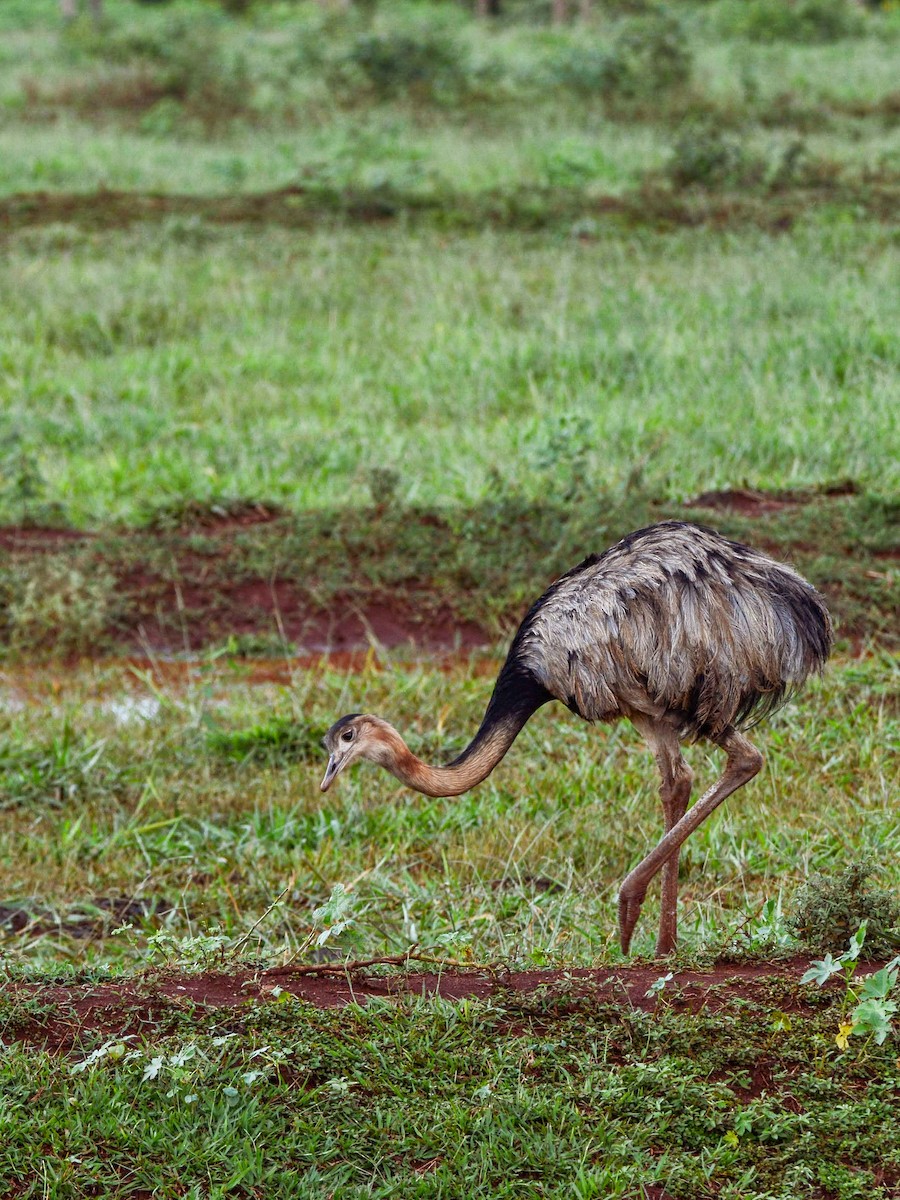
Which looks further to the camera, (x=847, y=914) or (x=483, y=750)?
(x=483, y=750)

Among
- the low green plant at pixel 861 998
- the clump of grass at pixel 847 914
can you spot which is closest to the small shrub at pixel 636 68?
the clump of grass at pixel 847 914

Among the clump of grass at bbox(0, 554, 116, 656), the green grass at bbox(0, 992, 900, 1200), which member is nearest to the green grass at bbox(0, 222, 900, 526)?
the clump of grass at bbox(0, 554, 116, 656)

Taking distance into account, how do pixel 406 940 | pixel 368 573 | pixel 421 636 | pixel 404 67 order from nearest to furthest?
1. pixel 406 940
2. pixel 421 636
3. pixel 368 573
4. pixel 404 67

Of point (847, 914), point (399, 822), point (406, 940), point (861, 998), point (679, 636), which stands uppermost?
point (679, 636)

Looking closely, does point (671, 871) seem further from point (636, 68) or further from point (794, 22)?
point (794, 22)

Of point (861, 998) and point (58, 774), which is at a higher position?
point (861, 998)

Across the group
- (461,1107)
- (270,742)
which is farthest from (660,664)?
(270,742)

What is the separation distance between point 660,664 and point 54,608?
401cm

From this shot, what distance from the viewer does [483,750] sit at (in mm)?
4359

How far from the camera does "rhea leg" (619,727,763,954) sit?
431cm

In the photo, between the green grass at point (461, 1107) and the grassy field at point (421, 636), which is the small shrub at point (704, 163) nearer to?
the grassy field at point (421, 636)

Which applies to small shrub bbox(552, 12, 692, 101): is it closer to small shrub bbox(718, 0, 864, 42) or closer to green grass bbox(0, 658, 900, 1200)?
small shrub bbox(718, 0, 864, 42)

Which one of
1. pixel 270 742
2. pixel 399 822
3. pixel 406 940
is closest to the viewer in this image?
pixel 406 940

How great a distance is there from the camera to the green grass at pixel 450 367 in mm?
8641
